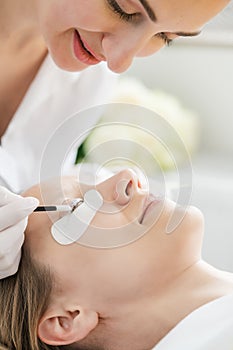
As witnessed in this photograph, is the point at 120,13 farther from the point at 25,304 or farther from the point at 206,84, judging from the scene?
the point at 206,84

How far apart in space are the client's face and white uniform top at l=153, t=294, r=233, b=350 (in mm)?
125

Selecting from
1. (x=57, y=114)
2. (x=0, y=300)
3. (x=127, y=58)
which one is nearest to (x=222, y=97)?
(x=57, y=114)

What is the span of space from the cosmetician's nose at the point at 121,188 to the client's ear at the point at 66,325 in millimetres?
241

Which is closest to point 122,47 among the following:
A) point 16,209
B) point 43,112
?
point 16,209

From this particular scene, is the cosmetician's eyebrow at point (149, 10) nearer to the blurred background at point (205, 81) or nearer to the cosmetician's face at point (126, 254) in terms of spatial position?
the cosmetician's face at point (126, 254)

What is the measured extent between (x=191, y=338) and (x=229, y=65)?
1669mm

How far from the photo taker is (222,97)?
2764 millimetres

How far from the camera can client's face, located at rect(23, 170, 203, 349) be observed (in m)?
1.43

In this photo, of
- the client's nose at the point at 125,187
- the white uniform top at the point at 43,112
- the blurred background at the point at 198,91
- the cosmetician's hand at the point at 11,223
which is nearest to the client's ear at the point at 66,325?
the cosmetician's hand at the point at 11,223

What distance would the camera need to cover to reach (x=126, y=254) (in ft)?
4.71

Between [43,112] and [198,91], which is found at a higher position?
[43,112]

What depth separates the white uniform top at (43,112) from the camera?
189cm

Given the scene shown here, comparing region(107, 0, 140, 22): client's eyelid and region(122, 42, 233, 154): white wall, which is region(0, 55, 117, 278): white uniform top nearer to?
region(107, 0, 140, 22): client's eyelid

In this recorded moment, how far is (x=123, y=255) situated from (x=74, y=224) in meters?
0.12
